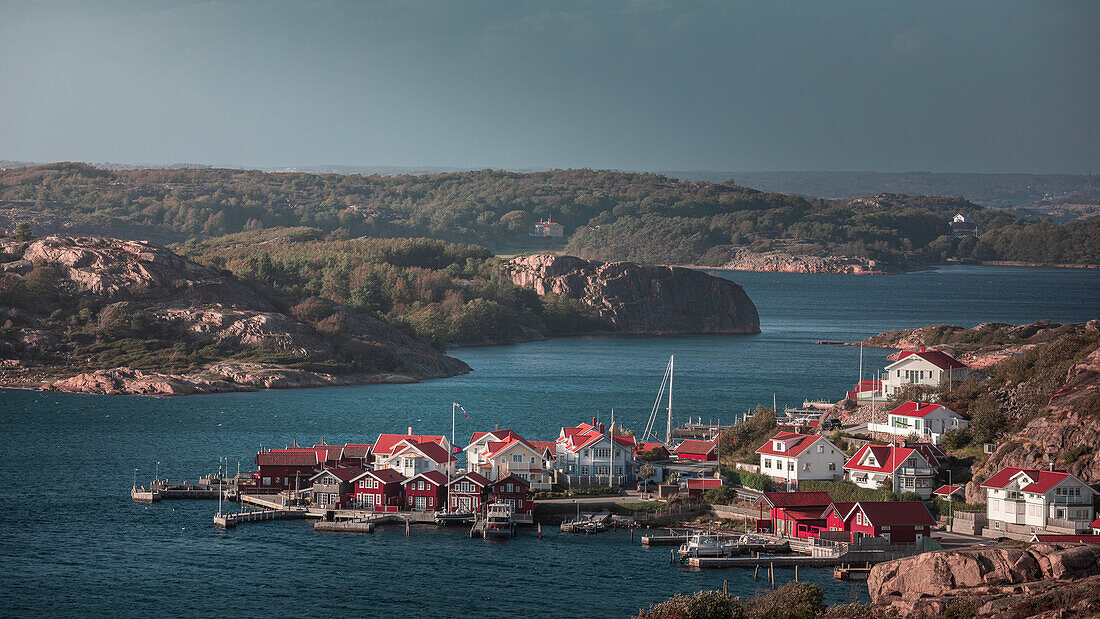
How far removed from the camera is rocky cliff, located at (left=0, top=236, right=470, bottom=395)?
272 feet

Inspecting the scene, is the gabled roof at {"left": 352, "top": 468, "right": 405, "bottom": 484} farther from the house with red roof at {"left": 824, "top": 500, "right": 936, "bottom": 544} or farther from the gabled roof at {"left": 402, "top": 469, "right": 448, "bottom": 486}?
the house with red roof at {"left": 824, "top": 500, "right": 936, "bottom": 544}

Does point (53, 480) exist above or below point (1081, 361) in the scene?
below

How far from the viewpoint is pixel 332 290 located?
121625 millimetres

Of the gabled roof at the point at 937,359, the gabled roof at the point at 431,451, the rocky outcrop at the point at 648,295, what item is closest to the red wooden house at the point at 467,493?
the gabled roof at the point at 431,451

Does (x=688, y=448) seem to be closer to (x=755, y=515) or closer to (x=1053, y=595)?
(x=755, y=515)

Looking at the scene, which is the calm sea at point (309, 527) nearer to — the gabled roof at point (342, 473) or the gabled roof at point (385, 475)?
the gabled roof at point (342, 473)

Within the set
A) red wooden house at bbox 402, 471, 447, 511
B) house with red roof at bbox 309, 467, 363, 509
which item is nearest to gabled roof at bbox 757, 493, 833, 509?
red wooden house at bbox 402, 471, 447, 511

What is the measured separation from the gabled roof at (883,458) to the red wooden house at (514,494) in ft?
35.6

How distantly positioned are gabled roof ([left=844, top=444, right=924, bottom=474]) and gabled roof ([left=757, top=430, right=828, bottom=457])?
147cm

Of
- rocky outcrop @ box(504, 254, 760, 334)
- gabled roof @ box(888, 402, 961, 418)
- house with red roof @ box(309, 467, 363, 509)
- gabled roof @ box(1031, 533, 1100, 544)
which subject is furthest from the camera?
rocky outcrop @ box(504, 254, 760, 334)

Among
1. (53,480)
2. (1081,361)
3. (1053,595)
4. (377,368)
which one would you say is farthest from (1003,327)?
(1053,595)

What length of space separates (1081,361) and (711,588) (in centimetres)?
2121

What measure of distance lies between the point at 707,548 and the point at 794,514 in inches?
153

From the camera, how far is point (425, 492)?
4838cm
